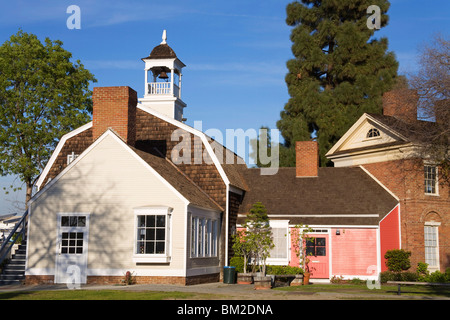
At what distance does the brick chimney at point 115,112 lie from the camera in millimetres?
25188

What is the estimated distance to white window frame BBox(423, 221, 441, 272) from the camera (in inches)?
1160

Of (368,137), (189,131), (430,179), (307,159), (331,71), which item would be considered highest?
(331,71)

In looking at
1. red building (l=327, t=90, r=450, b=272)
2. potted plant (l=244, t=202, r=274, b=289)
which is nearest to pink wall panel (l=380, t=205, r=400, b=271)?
red building (l=327, t=90, r=450, b=272)

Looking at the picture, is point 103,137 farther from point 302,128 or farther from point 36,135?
point 302,128

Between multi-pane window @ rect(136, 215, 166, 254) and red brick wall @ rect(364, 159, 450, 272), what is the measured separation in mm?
12768

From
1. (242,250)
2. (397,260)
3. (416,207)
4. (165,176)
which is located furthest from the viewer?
(416,207)

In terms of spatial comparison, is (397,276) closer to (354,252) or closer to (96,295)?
(354,252)

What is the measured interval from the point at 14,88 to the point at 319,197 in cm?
2269

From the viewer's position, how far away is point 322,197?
100 feet

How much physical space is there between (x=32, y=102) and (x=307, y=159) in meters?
19.5

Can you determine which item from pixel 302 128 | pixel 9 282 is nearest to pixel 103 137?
pixel 9 282

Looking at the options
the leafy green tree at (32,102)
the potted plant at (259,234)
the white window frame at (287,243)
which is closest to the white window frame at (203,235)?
the potted plant at (259,234)

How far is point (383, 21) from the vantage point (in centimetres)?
4988

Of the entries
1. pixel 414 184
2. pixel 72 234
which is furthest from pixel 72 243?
pixel 414 184
